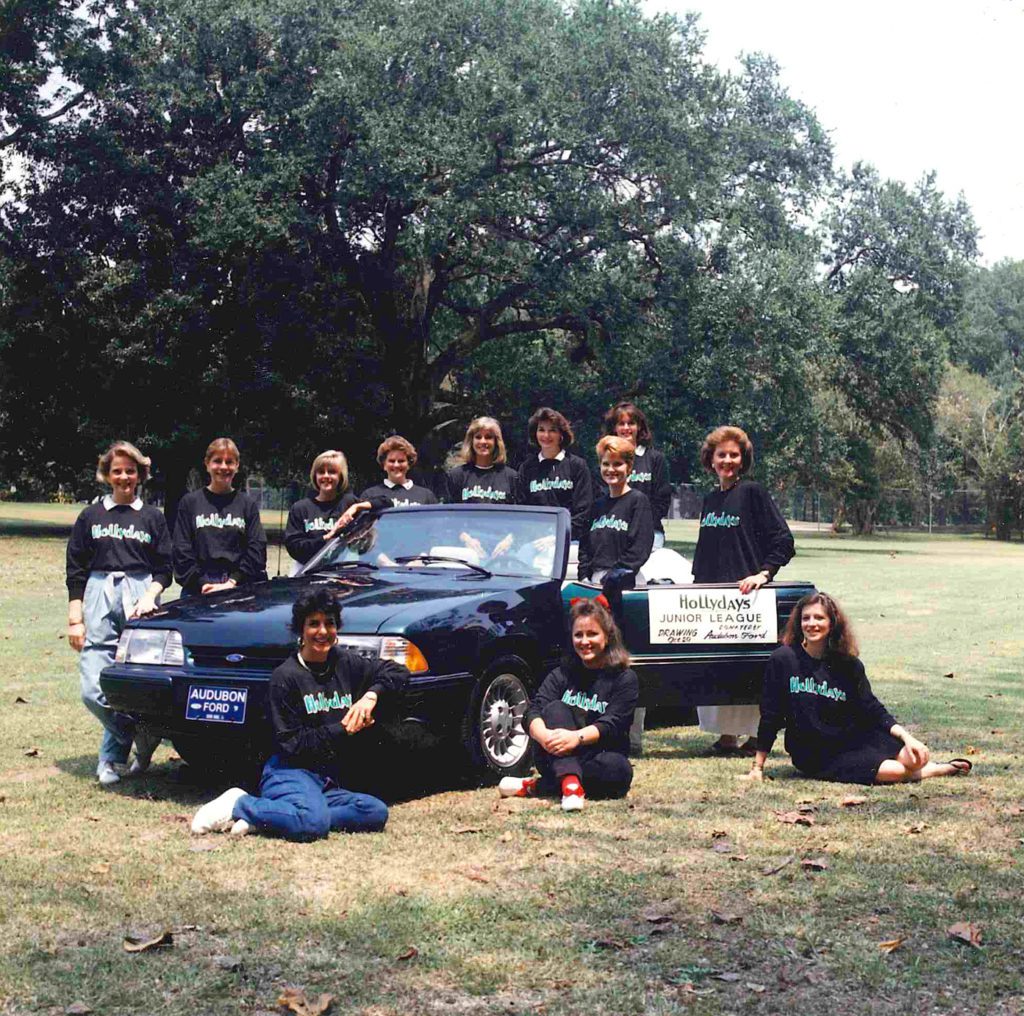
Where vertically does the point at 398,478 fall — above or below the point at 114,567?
above

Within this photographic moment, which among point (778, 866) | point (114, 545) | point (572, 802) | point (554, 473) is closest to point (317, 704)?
point (572, 802)

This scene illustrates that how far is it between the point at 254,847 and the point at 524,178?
29122 millimetres

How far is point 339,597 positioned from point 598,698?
4.74 feet

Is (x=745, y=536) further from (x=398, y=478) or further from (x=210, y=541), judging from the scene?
(x=210, y=541)

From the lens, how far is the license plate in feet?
23.2

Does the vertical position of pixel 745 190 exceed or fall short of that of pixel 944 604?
it exceeds it

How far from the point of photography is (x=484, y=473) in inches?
375

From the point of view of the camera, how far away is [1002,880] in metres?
5.83

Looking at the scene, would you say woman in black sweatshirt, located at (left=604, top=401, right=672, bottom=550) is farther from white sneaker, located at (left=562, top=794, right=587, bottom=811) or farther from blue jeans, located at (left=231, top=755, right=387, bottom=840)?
blue jeans, located at (left=231, top=755, right=387, bottom=840)

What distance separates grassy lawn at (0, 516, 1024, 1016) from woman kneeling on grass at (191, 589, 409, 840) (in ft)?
0.42

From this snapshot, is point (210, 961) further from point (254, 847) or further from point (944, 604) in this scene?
point (944, 604)

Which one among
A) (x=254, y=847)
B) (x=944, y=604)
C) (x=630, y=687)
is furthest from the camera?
(x=944, y=604)

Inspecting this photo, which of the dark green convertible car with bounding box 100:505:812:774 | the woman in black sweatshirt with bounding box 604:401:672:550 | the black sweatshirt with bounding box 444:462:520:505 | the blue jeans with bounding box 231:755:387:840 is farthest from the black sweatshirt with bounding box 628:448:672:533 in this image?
the blue jeans with bounding box 231:755:387:840

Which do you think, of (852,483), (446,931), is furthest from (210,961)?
(852,483)
